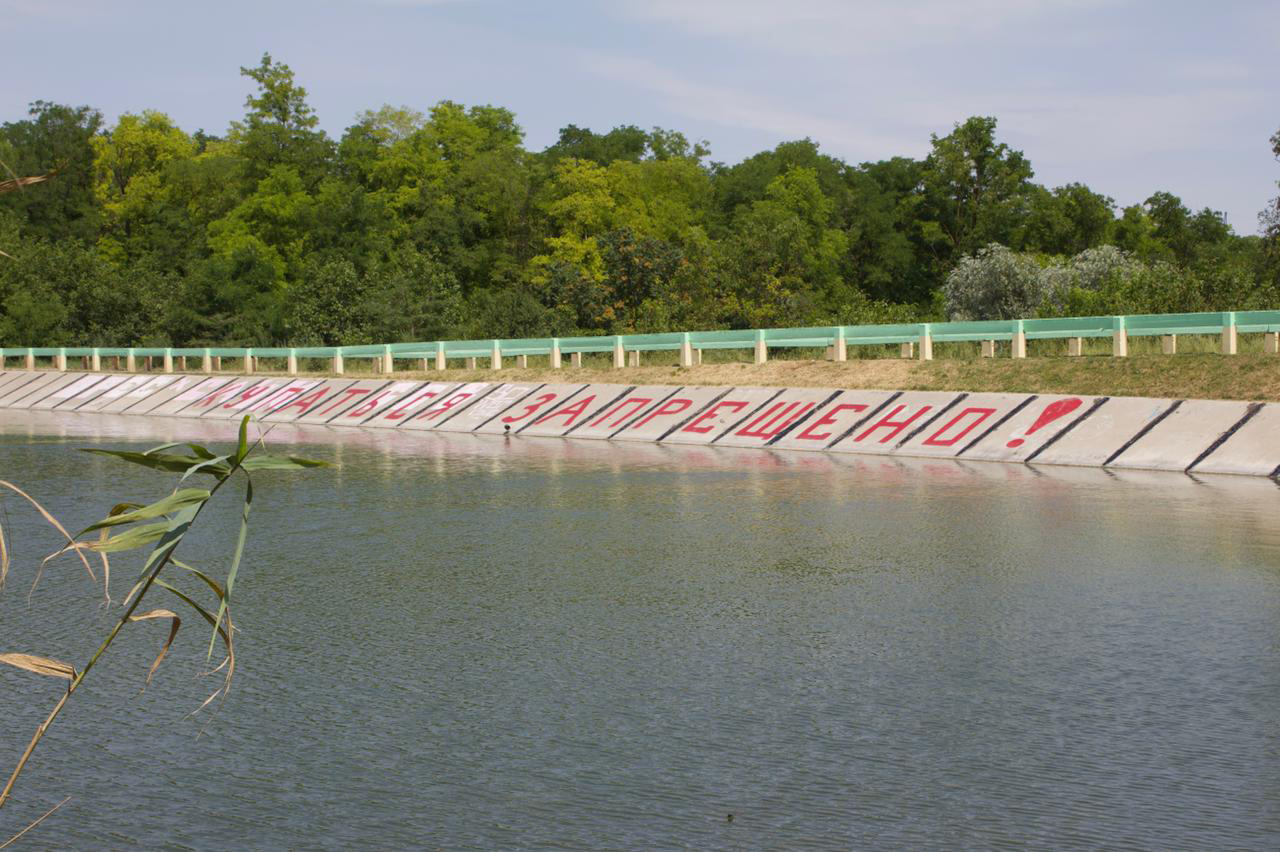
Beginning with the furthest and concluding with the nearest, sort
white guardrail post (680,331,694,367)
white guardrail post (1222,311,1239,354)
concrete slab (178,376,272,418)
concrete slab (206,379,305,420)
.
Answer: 1. concrete slab (178,376,272,418)
2. concrete slab (206,379,305,420)
3. white guardrail post (680,331,694,367)
4. white guardrail post (1222,311,1239,354)

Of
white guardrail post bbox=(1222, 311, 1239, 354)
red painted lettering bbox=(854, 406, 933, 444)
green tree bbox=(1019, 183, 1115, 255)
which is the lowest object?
red painted lettering bbox=(854, 406, 933, 444)

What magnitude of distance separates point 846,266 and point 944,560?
7660 centimetres

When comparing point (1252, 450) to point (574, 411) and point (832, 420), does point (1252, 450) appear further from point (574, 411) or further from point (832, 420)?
point (574, 411)

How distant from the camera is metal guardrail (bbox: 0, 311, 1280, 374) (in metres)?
25.2

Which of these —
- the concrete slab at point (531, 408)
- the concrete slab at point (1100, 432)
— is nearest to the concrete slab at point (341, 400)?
the concrete slab at point (531, 408)

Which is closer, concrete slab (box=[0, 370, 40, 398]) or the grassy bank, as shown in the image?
the grassy bank

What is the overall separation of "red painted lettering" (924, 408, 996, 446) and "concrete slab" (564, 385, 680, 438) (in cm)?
736

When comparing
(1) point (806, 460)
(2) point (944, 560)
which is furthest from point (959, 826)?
(1) point (806, 460)

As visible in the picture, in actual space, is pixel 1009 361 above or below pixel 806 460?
above

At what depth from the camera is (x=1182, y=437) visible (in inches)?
818

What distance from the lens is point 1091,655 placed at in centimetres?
838

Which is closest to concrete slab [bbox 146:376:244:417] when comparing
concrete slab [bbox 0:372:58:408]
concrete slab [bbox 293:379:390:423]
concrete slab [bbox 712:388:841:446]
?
concrete slab [bbox 293:379:390:423]

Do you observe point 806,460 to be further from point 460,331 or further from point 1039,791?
point 460,331

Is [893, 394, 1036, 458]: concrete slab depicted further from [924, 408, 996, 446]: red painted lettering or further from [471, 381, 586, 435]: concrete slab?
[471, 381, 586, 435]: concrete slab
